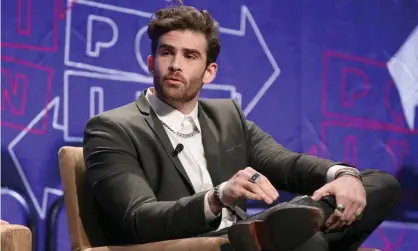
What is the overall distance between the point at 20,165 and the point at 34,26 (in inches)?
19.8

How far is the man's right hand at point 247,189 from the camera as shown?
5.88 ft

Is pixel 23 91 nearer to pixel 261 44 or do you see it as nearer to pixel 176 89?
pixel 176 89

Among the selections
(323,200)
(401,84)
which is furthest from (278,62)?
(323,200)

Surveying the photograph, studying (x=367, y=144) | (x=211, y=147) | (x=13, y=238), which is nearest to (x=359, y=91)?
(x=367, y=144)

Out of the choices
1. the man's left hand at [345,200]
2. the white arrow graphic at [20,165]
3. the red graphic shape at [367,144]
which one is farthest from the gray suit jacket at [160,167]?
the red graphic shape at [367,144]

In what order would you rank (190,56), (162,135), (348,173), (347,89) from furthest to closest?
(347,89) < (190,56) < (162,135) < (348,173)

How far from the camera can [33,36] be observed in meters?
2.75

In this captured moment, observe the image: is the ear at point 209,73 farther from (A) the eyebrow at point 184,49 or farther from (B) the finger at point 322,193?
(B) the finger at point 322,193

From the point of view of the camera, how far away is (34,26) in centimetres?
275

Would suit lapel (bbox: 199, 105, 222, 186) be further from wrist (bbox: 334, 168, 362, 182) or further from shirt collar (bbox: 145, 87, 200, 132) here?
wrist (bbox: 334, 168, 362, 182)

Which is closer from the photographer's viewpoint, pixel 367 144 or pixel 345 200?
pixel 345 200

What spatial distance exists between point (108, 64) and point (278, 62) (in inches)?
30.7

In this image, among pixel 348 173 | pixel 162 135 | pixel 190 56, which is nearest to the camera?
pixel 348 173

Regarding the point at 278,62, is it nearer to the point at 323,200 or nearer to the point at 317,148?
the point at 317,148
